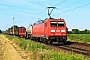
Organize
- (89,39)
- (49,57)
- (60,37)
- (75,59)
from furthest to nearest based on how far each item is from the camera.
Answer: (89,39) < (60,37) < (49,57) < (75,59)

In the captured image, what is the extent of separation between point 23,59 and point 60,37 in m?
15.8

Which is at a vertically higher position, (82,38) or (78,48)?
(82,38)

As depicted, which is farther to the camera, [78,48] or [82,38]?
Result: [82,38]

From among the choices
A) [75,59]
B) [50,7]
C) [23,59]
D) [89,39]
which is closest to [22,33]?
[89,39]

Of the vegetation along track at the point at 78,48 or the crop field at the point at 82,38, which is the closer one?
the vegetation along track at the point at 78,48

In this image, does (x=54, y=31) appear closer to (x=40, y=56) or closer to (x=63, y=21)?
(x=63, y=21)

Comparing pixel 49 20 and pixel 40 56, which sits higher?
pixel 49 20

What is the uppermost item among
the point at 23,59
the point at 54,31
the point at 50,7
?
the point at 50,7

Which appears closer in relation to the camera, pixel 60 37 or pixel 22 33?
pixel 60 37

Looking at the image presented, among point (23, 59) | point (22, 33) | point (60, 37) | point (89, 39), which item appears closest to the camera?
point (23, 59)

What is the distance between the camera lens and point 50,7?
35719 millimetres

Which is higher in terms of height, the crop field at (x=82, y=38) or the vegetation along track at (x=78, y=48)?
the crop field at (x=82, y=38)

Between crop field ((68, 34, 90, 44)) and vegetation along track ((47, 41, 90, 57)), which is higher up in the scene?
crop field ((68, 34, 90, 44))

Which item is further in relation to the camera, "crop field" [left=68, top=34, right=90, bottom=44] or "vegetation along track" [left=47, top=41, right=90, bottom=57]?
"crop field" [left=68, top=34, right=90, bottom=44]
